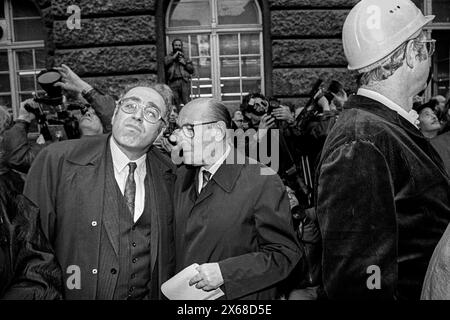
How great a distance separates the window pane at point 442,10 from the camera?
7.37m

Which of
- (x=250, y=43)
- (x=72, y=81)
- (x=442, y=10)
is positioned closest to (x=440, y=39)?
(x=442, y=10)

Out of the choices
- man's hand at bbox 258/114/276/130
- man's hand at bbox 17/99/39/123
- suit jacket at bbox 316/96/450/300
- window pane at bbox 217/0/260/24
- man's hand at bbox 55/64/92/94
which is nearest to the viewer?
suit jacket at bbox 316/96/450/300

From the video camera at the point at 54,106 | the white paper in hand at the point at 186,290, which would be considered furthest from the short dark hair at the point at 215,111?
the video camera at the point at 54,106

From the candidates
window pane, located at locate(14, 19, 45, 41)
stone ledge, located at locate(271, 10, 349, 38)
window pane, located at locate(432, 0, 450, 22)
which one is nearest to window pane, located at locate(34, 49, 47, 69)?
window pane, located at locate(14, 19, 45, 41)

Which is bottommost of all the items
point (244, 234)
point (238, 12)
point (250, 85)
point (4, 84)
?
point (244, 234)

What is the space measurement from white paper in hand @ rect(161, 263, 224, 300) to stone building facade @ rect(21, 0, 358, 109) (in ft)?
15.5

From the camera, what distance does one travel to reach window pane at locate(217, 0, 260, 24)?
7.00 m

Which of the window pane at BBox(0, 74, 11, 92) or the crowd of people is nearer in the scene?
the crowd of people

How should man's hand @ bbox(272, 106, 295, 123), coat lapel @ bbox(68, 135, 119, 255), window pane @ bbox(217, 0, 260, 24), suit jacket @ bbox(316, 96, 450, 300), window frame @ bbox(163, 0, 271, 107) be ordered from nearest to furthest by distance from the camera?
suit jacket @ bbox(316, 96, 450, 300), coat lapel @ bbox(68, 135, 119, 255), man's hand @ bbox(272, 106, 295, 123), window frame @ bbox(163, 0, 271, 107), window pane @ bbox(217, 0, 260, 24)

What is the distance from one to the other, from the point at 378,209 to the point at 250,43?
5.92m

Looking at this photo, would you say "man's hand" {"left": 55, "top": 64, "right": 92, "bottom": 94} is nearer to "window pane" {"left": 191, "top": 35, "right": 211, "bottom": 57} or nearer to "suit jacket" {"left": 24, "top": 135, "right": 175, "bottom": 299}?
"suit jacket" {"left": 24, "top": 135, "right": 175, "bottom": 299}

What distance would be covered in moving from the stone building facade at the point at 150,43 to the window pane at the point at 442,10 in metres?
1.84

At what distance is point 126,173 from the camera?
7.47 ft

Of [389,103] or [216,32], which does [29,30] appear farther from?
[389,103]
